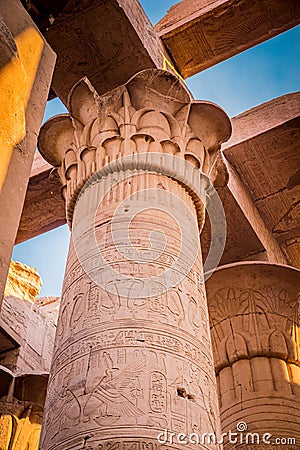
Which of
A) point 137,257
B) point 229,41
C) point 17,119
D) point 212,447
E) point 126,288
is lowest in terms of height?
point 212,447

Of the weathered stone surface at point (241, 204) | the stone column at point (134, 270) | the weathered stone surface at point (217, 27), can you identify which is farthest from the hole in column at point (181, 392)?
the weathered stone surface at point (217, 27)

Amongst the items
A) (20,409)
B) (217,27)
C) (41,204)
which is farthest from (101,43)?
(20,409)

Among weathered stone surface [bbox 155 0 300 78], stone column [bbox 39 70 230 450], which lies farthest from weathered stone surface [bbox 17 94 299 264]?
stone column [bbox 39 70 230 450]

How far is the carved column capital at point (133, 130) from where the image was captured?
16.3 ft

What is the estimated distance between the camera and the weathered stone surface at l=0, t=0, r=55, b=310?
72.8 inches

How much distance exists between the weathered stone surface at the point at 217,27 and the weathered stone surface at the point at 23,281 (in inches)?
222

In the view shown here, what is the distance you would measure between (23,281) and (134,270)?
8331mm

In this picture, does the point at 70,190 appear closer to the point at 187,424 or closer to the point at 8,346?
the point at 187,424

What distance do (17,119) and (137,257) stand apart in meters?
2.12

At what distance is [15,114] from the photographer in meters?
1.97

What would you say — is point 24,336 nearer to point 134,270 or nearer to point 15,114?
point 134,270

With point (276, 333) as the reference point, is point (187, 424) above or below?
below

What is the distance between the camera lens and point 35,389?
8227 mm

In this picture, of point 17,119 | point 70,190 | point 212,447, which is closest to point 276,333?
point 70,190
